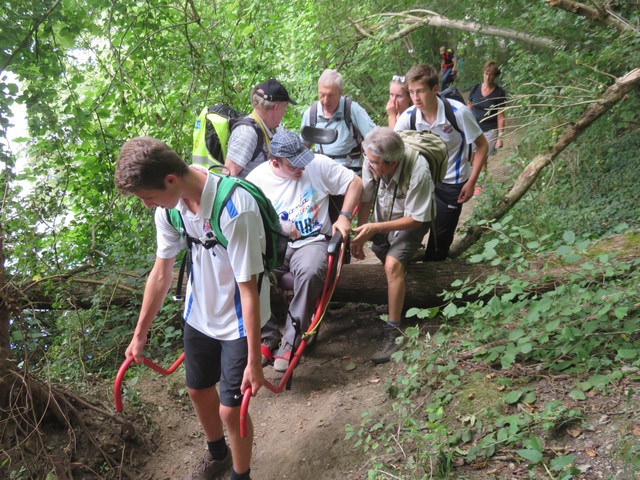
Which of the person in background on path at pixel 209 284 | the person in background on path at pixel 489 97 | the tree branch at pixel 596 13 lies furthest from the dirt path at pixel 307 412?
the person in background on path at pixel 489 97

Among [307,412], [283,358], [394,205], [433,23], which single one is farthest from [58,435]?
[433,23]

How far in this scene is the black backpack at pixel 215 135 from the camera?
4676 millimetres

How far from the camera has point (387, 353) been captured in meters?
4.43

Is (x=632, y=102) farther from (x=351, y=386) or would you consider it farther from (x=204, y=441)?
(x=204, y=441)

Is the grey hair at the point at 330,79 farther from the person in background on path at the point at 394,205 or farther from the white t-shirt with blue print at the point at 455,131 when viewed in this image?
the person in background on path at the point at 394,205

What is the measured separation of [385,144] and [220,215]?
6.04ft

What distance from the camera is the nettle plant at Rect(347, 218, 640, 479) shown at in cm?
289

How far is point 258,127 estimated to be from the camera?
4.57 meters

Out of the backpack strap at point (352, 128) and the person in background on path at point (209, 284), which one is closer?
the person in background on path at point (209, 284)

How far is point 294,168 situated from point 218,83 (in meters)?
3.20

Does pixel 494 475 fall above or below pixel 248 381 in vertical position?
below

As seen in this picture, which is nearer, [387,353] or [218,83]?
[387,353]

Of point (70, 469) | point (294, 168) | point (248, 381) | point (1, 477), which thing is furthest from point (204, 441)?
point (294, 168)

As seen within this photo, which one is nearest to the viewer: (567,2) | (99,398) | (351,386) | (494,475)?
(494,475)
